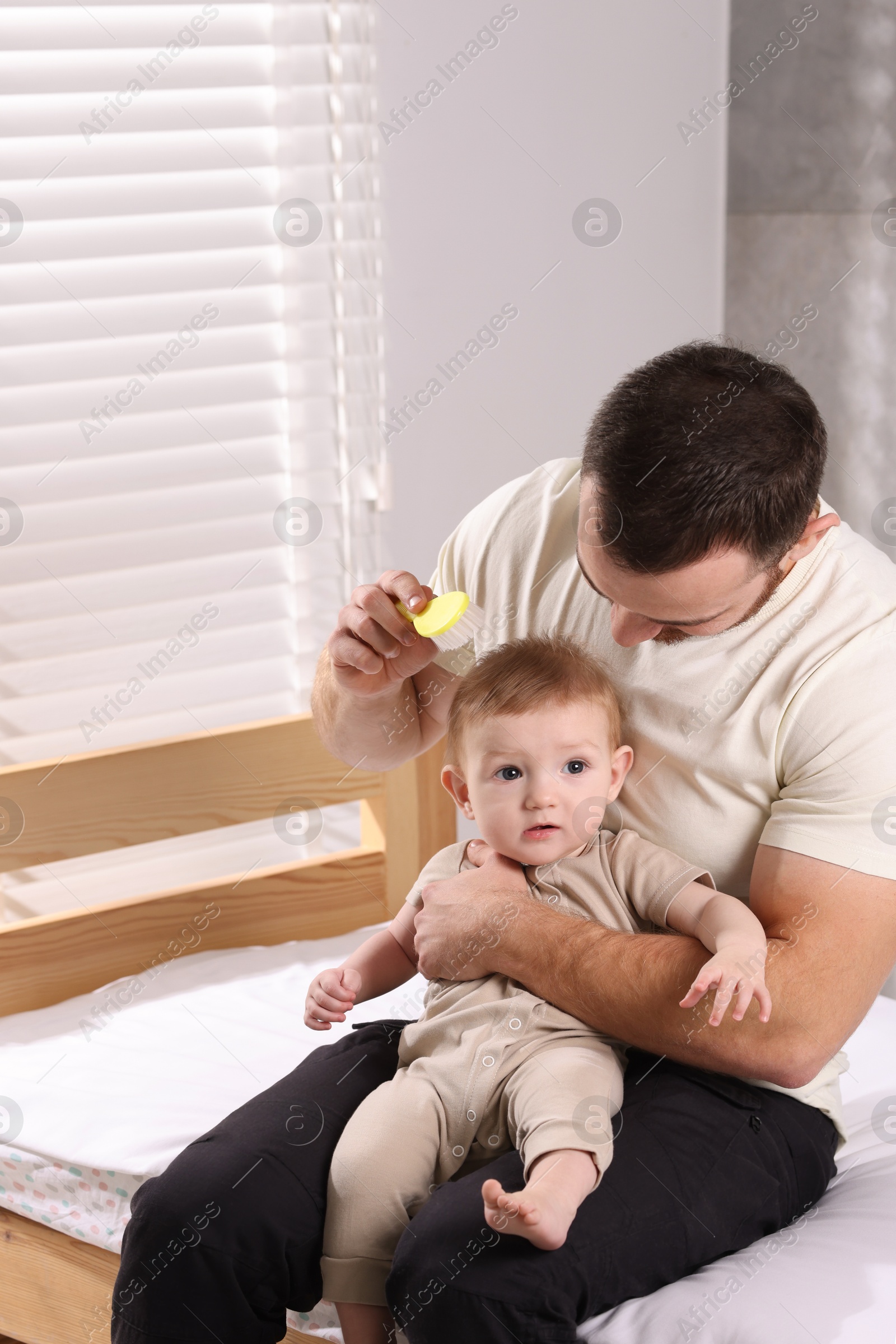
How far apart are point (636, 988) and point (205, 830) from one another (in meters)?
0.86

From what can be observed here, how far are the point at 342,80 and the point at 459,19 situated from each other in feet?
0.75

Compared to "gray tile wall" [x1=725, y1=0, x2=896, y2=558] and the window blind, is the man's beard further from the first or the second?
"gray tile wall" [x1=725, y1=0, x2=896, y2=558]

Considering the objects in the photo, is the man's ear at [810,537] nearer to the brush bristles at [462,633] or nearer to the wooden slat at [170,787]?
the brush bristles at [462,633]

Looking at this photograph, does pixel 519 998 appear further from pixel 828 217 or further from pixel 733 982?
pixel 828 217

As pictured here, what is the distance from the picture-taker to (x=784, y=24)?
2.12m

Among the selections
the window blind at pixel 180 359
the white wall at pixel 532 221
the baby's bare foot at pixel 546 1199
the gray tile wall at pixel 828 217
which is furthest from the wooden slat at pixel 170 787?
the gray tile wall at pixel 828 217

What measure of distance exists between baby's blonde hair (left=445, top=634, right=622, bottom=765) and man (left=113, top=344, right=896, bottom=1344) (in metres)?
0.05

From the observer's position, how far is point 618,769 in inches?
47.9

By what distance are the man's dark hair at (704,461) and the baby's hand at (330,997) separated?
48 cm

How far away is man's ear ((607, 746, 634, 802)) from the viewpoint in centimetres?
121

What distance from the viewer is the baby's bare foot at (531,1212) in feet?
3.02

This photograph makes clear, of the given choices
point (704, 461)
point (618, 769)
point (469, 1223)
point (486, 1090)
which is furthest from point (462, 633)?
point (469, 1223)

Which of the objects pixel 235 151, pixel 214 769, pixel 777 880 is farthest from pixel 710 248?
pixel 777 880

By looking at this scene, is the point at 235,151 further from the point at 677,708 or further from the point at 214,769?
the point at 677,708
